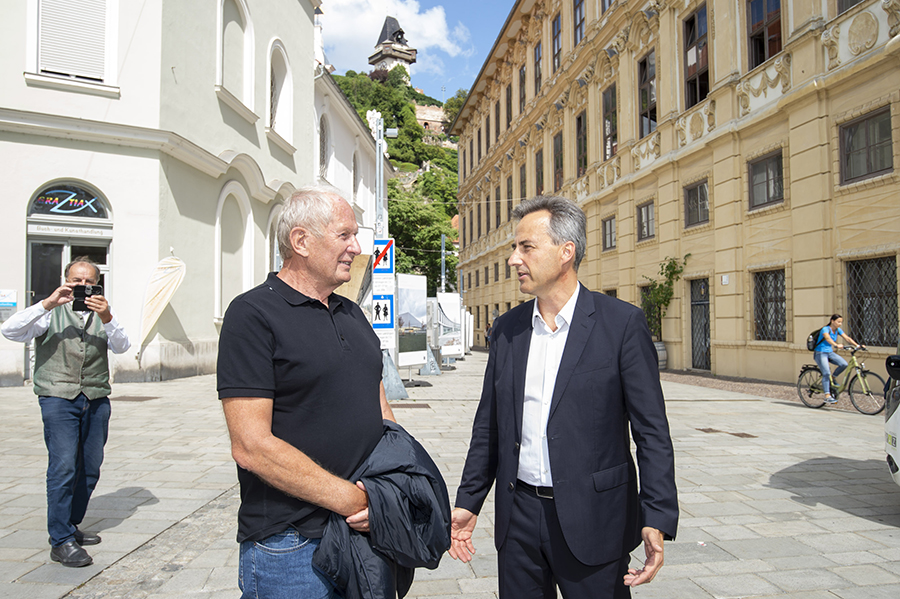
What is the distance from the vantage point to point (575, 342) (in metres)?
2.31

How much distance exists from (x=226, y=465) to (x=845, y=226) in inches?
484

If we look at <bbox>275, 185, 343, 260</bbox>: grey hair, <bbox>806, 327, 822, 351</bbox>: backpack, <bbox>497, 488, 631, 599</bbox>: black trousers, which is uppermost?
<bbox>275, 185, 343, 260</bbox>: grey hair

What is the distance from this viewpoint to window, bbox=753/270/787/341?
14492 millimetres

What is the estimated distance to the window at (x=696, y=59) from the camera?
17.4 meters

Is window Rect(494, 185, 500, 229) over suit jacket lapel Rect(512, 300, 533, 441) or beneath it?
over

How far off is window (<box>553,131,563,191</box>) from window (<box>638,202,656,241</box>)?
24.3ft

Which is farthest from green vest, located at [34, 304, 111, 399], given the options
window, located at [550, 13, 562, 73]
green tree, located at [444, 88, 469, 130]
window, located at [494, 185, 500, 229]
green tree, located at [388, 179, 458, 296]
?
green tree, located at [444, 88, 469, 130]

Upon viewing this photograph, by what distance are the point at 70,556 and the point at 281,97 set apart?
20.9 meters

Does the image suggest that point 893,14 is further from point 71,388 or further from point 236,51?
point 236,51

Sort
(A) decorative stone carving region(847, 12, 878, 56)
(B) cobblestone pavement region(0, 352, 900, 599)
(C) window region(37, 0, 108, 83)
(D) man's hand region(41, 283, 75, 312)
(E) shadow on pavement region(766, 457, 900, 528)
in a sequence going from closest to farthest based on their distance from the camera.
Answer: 1. (B) cobblestone pavement region(0, 352, 900, 599)
2. (D) man's hand region(41, 283, 75, 312)
3. (E) shadow on pavement region(766, 457, 900, 528)
4. (A) decorative stone carving region(847, 12, 878, 56)
5. (C) window region(37, 0, 108, 83)

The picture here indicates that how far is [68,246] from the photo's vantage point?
13.4 meters

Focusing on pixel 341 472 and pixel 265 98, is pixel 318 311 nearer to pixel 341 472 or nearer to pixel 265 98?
pixel 341 472

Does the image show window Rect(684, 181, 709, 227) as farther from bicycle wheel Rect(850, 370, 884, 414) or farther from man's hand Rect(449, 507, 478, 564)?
man's hand Rect(449, 507, 478, 564)

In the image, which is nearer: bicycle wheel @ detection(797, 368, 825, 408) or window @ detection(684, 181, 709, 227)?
bicycle wheel @ detection(797, 368, 825, 408)
